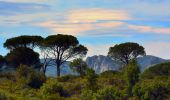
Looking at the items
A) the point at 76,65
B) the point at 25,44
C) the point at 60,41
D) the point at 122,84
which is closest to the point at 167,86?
the point at 122,84

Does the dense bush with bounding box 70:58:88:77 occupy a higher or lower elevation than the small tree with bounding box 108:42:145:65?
lower

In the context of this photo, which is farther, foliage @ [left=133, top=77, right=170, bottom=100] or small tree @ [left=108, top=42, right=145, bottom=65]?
small tree @ [left=108, top=42, right=145, bottom=65]

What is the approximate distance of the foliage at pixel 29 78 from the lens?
241 feet

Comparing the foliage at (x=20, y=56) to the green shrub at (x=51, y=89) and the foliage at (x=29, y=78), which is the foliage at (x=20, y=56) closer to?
the foliage at (x=29, y=78)

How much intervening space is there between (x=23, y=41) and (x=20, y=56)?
20.7 ft

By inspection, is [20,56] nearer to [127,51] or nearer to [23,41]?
[23,41]

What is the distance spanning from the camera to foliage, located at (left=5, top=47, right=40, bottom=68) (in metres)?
116

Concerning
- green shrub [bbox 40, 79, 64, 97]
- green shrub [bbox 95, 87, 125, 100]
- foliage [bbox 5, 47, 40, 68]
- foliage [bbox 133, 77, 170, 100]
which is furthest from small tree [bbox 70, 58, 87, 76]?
green shrub [bbox 95, 87, 125, 100]

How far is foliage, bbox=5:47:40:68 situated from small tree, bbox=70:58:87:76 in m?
26.0

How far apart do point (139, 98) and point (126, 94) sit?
7.87ft

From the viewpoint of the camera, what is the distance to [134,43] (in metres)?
131

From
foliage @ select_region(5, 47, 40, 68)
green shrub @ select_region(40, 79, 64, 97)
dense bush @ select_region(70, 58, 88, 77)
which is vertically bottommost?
green shrub @ select_region(40, 79, 64, 97)

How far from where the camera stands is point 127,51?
12900cm

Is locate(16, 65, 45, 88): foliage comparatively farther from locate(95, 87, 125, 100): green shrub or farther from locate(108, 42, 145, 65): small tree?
locate(108, 42, 145, 65): small tree
